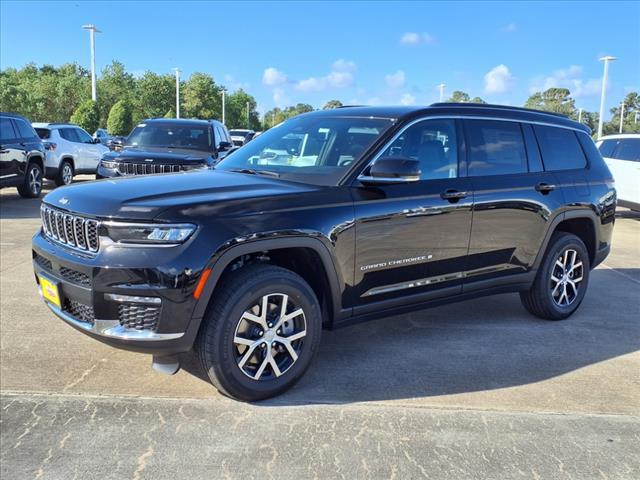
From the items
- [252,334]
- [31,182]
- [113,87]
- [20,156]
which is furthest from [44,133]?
[113,87]

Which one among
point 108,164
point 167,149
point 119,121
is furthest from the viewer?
point 119,121

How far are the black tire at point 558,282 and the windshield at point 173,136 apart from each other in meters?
6.99

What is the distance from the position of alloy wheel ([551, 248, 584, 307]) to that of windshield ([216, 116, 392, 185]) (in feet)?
7.50

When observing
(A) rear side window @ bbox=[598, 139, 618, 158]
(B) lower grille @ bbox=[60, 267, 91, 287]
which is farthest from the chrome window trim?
(A) rear side window @ bbox=[598, 139, 618, 158]

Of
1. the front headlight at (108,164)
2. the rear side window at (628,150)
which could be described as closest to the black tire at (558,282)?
the front headlight at (108,164)

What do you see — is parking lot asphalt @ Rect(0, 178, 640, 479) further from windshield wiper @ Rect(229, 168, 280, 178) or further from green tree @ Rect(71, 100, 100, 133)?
green tree @ Rect(71, 100, 100, 133)

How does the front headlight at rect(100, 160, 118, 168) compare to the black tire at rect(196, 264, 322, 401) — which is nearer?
the black tire at rect(196, 264, 322, 401)

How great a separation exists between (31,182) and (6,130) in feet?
4.59

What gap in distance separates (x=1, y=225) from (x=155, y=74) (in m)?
59.0

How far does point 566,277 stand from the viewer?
18.0 ft

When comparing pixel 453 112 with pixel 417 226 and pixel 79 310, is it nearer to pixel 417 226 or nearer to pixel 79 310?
pixel 417 226

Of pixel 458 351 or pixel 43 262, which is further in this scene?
pixel 458 351

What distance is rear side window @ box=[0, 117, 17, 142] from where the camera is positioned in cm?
1206

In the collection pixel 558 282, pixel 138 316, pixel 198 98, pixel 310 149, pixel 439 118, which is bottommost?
pixel 558 282
